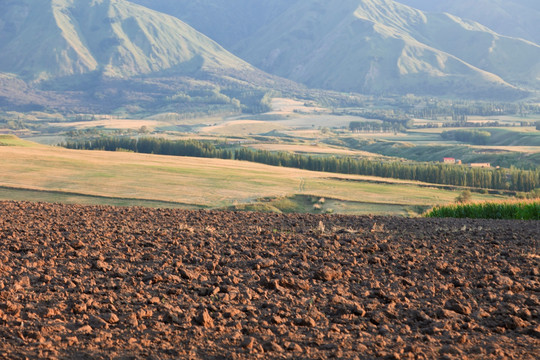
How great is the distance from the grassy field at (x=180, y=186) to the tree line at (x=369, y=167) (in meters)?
30.8

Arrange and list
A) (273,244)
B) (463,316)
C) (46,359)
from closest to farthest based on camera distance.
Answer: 1. (46,359)
2. (463,316)
3. (273,244)

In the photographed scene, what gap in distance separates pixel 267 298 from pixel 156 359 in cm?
434

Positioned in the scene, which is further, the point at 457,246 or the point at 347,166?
the point at 347,166

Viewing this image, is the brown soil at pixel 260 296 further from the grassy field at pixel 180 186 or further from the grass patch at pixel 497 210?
the grassy field at pixel 180 186

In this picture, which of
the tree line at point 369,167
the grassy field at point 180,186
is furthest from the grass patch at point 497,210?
the tree line at point 369,167

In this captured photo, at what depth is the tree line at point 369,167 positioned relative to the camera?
412 feet

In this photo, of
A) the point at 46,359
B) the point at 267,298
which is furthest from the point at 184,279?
the point at 46,359

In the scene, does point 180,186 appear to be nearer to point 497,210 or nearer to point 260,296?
point 497,210

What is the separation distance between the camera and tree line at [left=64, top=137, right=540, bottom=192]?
126m

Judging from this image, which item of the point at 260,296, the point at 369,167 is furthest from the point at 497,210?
the point at 369,167

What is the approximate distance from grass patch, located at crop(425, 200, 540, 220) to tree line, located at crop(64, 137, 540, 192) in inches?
3202

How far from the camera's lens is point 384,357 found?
10680 mm

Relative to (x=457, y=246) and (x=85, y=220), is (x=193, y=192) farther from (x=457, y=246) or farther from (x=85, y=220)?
(x=457, y=246)

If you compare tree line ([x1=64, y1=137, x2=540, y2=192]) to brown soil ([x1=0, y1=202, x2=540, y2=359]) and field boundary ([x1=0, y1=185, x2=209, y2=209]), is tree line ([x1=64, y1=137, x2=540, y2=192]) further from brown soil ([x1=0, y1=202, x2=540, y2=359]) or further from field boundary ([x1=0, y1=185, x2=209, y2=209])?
brown soil ([x1=0, y1=202, x2=540, y2=359])
